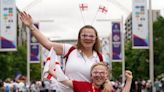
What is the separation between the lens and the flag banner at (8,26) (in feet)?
103

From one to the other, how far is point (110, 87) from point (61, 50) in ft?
2.23

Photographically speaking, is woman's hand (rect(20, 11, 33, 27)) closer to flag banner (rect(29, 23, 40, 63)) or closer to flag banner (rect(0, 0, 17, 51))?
flag banner (rect(0, 0, 17, 51))

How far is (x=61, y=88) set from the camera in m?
5.53

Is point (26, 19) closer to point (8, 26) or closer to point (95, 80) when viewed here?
point (95, 80)

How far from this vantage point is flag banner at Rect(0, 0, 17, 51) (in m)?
31.3

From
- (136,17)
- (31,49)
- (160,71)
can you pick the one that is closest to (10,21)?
(136,17)

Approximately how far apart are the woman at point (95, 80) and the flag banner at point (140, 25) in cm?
2514

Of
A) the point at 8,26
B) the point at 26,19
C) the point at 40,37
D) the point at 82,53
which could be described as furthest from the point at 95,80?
the point at 8,26

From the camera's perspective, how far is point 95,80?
5336mm

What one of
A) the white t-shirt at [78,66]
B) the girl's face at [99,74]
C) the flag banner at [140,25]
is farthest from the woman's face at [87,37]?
the flag banner at [140,25]

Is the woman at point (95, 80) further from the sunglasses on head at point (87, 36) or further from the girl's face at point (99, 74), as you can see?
the sunglasses on head at point (87, 36)

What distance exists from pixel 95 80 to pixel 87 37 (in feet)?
1.49

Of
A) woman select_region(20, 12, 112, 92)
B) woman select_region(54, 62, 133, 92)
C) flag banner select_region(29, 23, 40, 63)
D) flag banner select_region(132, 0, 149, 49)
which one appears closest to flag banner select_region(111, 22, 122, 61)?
flag banner select_region(29, 23, 40, 63)

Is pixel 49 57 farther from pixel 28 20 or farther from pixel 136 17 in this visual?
pixel 136 17
